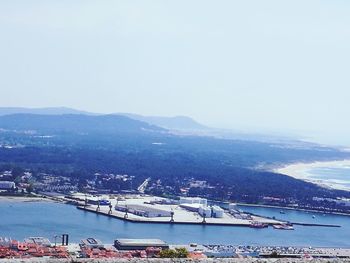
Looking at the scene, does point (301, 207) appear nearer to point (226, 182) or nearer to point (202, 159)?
point (226, 182)

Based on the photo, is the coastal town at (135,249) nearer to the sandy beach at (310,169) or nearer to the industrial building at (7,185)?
the industrial building at (7,185)

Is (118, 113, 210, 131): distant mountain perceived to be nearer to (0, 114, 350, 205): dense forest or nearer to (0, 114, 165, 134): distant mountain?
(0, 114, 165, 134): distant mountain

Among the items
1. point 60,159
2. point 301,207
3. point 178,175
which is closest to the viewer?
point 301,207

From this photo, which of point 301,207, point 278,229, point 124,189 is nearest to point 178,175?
point 124,189

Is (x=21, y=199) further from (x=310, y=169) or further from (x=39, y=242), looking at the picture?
(x=310, y=169)

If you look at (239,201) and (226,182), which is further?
(226,182)

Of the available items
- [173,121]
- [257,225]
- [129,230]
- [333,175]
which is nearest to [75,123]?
[173,121]

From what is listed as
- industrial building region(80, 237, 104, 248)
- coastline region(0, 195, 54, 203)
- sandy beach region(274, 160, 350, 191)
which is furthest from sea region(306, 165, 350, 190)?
industrial building region(80, 237, 104, 248)
